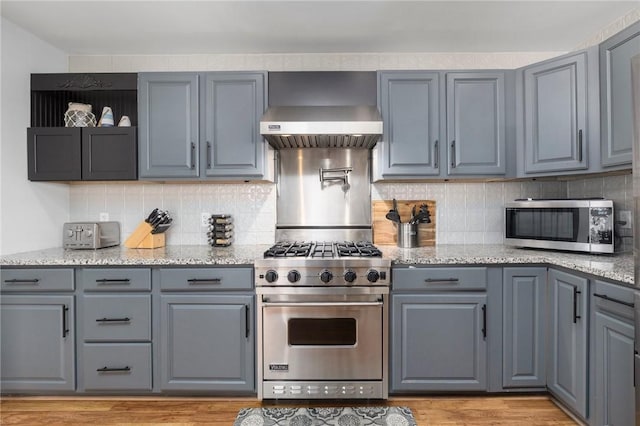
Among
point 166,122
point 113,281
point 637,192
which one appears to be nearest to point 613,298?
point 637,192

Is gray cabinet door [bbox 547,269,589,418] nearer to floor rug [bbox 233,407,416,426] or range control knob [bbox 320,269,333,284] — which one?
floor rug [bbox 233,407,416,426]

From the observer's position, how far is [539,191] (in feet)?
9.55

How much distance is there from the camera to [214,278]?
7.18ft

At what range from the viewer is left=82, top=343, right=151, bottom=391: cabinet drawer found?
2.20 metres

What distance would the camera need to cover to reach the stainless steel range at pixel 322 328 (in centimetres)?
214

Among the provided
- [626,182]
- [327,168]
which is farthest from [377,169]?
[626,182]

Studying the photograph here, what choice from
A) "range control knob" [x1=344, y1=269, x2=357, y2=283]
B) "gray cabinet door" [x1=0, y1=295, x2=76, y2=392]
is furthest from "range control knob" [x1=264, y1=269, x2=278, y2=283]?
"gray cabinet door" [x1=0, y1=295, x2=76, y2=392]

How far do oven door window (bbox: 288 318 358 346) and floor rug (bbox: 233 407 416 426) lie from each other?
0.39 meters

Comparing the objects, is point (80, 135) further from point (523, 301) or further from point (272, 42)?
point (523, 301)

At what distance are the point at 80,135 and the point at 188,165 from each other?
83 centimetres

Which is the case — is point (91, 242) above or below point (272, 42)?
below

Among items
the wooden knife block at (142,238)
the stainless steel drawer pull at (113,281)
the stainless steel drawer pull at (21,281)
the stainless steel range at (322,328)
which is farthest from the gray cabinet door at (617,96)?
the stainless steel drawer pull at (21,281)

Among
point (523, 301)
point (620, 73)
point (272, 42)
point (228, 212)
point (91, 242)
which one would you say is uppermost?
point (272, 42)

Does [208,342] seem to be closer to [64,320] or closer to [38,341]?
[64,320]
